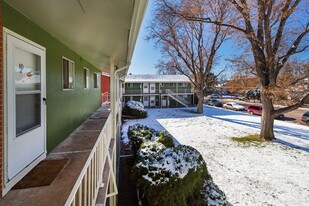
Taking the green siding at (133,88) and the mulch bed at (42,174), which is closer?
the mulch bed at (42,174)

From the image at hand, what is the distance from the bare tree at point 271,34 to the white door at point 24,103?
8704 millimetres

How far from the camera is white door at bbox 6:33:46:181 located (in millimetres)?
2146

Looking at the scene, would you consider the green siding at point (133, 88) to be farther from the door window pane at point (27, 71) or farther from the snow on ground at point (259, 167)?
the door window pane at point (27, 71)

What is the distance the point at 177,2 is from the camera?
10477 mm

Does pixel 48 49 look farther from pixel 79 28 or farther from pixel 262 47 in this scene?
pixel 262 47

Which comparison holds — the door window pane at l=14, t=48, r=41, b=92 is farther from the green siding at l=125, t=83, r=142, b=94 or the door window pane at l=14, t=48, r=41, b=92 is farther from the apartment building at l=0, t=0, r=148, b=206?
the green siding at l=125, t=83, r=142, b=94

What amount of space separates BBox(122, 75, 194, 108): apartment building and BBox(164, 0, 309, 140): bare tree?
17.3 m

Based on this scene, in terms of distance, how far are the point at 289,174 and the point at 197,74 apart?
1555cm

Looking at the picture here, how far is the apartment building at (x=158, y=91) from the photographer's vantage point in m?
26.6

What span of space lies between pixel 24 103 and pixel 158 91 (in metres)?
25.2

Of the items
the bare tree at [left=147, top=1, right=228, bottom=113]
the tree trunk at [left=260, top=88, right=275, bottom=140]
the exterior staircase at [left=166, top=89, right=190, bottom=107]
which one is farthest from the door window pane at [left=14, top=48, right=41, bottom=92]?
the exterior staircase at [left=166, top=89, right=190, bottom=107]

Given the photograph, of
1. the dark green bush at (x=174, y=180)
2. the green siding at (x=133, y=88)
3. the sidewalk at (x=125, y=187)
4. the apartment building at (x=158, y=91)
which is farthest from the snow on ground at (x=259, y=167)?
the green siding at (x=133, y=88)

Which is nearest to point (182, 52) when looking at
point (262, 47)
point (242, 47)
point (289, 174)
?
point (242, 47)

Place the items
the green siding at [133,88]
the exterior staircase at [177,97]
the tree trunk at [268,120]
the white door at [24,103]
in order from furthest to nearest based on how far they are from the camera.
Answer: the exterior staircase at [177,97] → the green siding at [133,88] → the tree trunk at [268,120] → the white door at [24,103]
